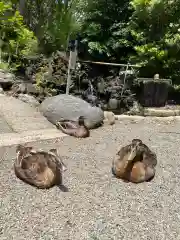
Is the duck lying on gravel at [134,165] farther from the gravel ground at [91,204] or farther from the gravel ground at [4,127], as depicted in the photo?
the gravel ground at [4,127]

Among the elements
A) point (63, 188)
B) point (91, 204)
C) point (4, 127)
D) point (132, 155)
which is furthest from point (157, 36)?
point (91, 204)

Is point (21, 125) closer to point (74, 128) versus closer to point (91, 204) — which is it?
point (74, 128)

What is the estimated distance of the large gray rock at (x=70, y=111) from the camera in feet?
17.3

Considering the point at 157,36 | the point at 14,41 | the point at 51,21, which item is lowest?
the point at 14,41

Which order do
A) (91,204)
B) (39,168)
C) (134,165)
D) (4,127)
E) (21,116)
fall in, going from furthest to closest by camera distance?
(21,116), (4,127), (134,165), (39,168), (91,204)

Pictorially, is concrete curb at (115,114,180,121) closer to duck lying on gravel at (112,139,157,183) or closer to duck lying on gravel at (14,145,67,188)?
duck lying on gravel at (112,139,157,183)

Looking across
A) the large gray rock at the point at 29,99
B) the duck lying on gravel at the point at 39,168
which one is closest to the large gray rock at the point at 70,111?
the large gray rock at the point at 29,99

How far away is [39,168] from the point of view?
10.1 feet

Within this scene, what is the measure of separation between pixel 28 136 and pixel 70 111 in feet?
3.66

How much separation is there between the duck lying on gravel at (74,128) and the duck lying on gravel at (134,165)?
128cm

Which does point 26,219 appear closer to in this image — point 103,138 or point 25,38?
Answer: point 103,138

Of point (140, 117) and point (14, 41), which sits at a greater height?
point (14, 41)

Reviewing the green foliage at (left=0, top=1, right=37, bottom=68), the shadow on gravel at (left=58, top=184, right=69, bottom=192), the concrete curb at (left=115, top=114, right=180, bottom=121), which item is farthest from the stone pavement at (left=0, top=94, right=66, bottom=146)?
the green foliage at (left=0, top=1, right=37, bottom=68)

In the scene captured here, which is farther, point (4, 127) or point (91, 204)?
point (4, 127)
